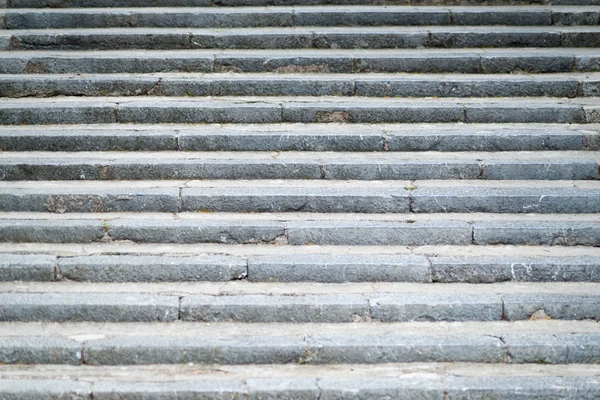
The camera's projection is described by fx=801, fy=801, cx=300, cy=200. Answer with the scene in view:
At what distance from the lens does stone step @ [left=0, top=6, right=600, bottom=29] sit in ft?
27.7

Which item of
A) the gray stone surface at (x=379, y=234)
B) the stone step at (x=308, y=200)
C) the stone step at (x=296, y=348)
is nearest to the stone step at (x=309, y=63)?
the stone step at (x=308, y=200)

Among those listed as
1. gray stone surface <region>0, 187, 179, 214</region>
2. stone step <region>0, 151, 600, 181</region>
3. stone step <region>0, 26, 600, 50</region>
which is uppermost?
stone step <region>0, 26, 600, 50</region>

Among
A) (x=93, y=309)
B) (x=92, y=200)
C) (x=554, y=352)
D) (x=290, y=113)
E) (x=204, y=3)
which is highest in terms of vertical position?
(x=204, y=3)

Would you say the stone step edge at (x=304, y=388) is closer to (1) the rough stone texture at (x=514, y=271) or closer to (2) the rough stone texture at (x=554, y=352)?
(2) the rough stone texture at (x=554, y=352)

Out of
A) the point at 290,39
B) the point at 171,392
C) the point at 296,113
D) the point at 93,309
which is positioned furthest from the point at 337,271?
the point at 290,39

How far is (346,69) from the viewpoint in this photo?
7867 mm

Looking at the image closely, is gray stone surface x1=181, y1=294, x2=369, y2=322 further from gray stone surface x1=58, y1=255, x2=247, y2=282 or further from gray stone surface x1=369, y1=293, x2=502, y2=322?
gray stone surface x1=58, y1=255, x2=247, y2=282

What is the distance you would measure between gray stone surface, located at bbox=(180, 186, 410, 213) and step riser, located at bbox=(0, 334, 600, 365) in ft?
4.41

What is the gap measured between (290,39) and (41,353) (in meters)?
4.27

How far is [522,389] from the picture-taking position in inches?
199

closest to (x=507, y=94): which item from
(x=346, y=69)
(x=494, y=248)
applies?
(x=346, y=69)

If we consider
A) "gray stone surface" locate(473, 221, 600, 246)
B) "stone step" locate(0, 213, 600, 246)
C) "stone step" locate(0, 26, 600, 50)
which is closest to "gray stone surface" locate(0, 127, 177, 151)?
"stone step" locate(0, 213, 600, 246)

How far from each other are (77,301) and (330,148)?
2.55m

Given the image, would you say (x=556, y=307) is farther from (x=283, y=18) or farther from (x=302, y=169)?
(x=283, y=18)
